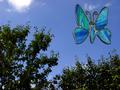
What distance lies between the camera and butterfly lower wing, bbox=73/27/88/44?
68.5 ft

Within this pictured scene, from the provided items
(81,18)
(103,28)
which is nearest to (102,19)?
(103,28)

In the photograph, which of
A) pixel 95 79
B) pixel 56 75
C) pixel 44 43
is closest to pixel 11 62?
pixel 44 43

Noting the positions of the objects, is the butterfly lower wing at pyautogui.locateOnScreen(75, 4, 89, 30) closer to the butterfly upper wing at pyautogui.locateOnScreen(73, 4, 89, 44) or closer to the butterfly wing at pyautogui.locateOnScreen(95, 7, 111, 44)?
the butterfly upper wing at pyautogui.locateOnScreen(73, 4, 89, 44)

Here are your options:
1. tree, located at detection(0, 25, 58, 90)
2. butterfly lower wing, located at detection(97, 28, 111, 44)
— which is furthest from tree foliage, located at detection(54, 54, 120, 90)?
butterfly lower wing, located at detection(97, 28, 111, 44)

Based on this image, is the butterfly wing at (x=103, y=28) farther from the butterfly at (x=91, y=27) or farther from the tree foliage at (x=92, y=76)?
the tree foliage at (x=92, y=76)

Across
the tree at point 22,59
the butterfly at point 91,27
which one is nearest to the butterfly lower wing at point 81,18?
the butterfly at point 91,27

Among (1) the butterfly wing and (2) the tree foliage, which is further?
(2) the tree foliage

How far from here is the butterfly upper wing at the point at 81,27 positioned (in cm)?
2095

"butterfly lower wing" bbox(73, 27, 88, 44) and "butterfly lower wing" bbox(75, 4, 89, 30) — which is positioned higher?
"butterfly lower wing" bbox(75, 4, 89, 30)

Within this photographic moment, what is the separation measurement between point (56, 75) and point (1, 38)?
10091mm

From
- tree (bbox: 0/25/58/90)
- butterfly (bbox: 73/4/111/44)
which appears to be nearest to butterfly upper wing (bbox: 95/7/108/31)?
butterfly (bbox: 73/4/111/44)

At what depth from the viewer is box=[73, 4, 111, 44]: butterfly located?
2091 centimetres

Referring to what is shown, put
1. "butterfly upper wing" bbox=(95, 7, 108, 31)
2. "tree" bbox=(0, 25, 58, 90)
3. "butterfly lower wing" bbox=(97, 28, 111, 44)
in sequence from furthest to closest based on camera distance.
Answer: "tree" bbox=(0, 25, 58, 90)
"butterfly upper wing" bbox=(95, 7, 108, 31)
"butterfly lower wing" bbox=(97, 28, 111, 44)

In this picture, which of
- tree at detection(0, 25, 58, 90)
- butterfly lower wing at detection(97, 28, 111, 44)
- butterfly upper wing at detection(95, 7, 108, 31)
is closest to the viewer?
butterfly lower wing at detection(97, 28, 111, 44)
